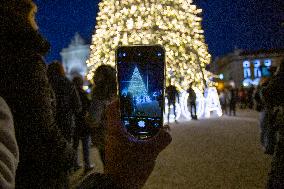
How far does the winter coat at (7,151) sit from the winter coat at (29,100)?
0.23 m

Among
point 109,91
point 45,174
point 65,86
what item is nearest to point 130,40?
point 65,86

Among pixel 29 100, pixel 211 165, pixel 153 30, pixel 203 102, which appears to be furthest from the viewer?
pixel 203 102

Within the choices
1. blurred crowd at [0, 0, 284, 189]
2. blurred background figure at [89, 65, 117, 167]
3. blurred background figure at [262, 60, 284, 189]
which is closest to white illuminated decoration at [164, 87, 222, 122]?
blurred background figure at [89, 65, 117, 167]

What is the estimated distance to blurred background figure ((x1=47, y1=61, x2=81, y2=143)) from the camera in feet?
21.2

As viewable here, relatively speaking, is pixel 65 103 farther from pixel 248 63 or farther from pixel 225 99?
pixel 248 63

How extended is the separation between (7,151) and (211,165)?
687 cm

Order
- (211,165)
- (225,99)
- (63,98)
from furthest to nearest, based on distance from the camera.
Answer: (225,99) < (211,165) < (63,98)

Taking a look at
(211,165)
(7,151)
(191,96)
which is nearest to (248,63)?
(191,96)

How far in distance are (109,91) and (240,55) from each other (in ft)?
328

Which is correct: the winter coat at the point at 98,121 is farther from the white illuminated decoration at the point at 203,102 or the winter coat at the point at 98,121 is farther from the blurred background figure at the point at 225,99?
the blurred background figure at the point at 225,99

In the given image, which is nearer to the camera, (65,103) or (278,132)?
(278,132)

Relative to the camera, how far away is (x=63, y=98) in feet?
22.0

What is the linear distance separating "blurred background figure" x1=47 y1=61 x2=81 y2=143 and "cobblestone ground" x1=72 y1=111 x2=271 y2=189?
97 cm

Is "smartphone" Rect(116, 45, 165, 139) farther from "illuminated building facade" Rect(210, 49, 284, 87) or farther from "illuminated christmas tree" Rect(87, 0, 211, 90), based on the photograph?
"illuminated building facade" Rect(210, 49, 284, 87)
